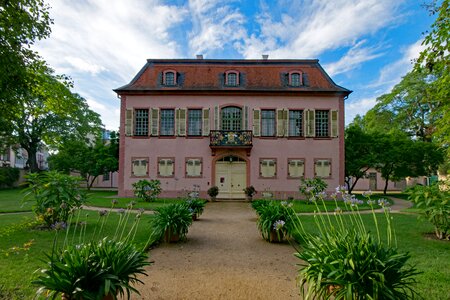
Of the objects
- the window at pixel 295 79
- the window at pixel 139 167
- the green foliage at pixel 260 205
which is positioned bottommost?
the green foliage at pixel 260 205

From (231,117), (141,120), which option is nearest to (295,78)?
(231,117)

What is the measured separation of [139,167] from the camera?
69.5ft

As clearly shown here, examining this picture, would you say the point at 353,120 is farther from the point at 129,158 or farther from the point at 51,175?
the point at 51,175

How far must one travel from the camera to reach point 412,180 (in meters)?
37.7

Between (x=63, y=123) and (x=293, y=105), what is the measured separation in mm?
24744

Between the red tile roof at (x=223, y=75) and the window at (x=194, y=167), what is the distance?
512cm

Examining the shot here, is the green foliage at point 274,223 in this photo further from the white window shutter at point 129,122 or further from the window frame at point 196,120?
the white window shutter at point 129,122

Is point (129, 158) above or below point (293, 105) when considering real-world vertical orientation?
below

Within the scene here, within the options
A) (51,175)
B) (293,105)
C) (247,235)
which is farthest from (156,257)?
(293,105)

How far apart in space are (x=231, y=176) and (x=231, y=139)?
2.74 metres

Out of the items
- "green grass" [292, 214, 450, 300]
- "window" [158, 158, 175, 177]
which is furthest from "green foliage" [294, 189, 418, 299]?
"window" [158, 158, 175, 177]

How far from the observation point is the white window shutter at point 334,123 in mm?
21094

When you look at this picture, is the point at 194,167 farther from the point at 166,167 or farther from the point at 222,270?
the point at 222,270

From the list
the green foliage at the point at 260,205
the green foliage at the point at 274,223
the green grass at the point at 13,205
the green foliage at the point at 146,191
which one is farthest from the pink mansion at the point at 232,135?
the green foliage at the point at 274,223
